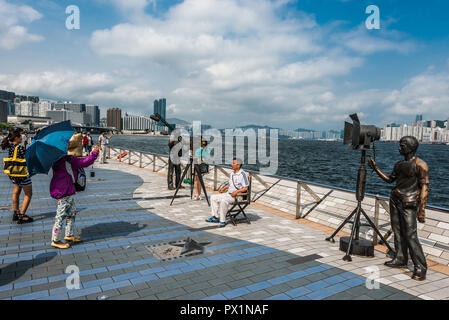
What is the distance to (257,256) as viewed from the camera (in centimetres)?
552

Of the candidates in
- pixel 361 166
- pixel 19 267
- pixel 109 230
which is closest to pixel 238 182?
pixel 361 166

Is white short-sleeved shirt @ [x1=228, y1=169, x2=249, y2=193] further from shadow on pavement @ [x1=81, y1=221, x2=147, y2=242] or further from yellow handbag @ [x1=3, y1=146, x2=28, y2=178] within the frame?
yellow handbag @ [x1=3, y1=146, x2=28, y2=178]

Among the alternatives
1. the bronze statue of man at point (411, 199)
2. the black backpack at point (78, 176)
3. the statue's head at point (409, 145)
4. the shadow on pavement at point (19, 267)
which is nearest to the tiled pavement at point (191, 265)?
the shadow on pavement at point (19, 267)

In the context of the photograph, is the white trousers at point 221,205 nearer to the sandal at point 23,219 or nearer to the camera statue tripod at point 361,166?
the camera statue tripod at point 361,166

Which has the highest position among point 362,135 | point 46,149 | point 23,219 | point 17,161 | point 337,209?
point 362,135

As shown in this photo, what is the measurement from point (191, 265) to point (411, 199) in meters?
3.82

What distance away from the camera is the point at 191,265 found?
16.6 feet

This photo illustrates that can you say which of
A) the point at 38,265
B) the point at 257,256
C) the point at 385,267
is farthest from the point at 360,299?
the point at 38,265

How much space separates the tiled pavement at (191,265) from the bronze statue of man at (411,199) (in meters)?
0.39

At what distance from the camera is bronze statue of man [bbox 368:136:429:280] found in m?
4.64

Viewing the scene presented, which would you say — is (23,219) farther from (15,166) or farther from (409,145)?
(409,145)

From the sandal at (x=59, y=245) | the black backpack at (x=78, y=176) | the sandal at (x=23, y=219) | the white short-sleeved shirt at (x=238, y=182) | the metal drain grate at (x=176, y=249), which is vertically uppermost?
the black backpack at (x=78, y=176)

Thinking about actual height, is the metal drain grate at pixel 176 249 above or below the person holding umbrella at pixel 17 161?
below

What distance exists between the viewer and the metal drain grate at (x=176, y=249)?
5477mm
